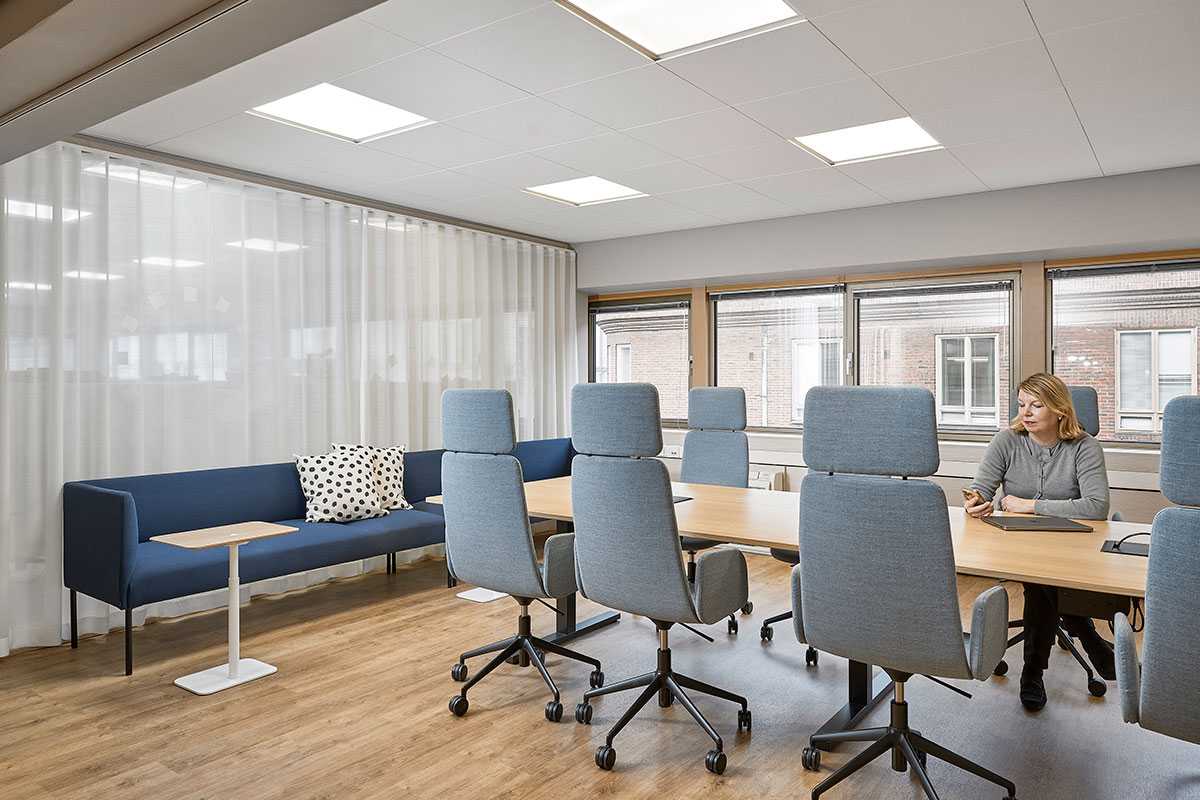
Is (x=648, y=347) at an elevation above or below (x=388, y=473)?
above

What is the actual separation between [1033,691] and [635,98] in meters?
3.03

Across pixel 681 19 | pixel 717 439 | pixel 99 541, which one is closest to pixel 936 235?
pixel 717 439

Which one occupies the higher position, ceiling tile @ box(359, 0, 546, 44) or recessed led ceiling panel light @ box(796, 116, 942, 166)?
recessed led ceiling panel light @ box(796, 116, 942, 166)

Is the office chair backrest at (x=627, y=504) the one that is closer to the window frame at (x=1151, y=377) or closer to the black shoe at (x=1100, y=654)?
the black shoe at (x=1100, y=654)

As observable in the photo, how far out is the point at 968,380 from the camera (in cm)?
613

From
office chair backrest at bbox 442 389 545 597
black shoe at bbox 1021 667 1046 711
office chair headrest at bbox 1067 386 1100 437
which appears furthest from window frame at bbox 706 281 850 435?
office chair backrest at bbox 442 389 545 597

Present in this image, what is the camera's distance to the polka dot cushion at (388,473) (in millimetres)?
5301

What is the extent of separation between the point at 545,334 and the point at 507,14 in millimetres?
4588

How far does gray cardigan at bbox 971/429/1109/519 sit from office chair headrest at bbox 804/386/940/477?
1.44 metres

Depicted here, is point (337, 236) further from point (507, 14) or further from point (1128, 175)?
point (1128, 175)

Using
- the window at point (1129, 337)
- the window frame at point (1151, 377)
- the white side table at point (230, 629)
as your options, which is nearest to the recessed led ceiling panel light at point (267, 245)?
the white side table at point (230, 629)

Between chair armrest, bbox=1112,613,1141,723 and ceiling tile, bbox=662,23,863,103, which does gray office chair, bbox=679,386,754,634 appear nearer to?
ceiling tile, bbox=662,23,863,103

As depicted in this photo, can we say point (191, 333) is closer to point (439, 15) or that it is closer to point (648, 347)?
point (439, 15)

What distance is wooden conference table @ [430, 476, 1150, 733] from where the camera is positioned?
229cm
